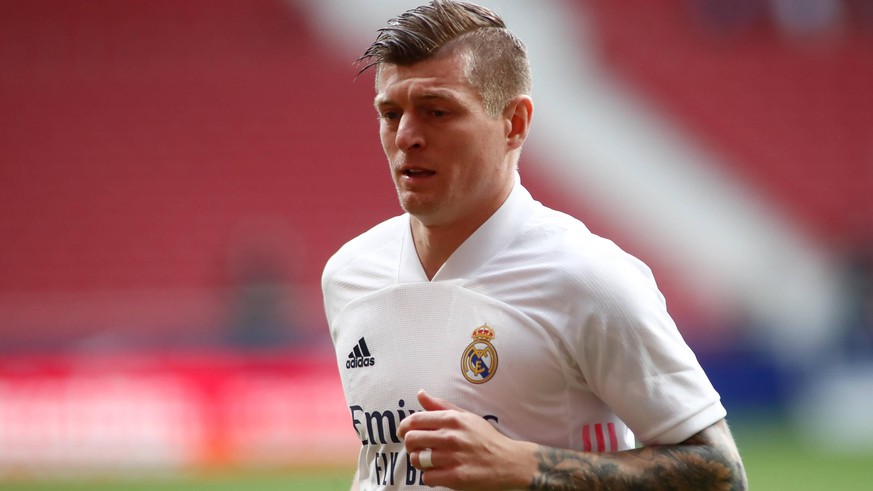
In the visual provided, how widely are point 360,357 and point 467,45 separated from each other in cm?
77

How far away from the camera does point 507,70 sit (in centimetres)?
271

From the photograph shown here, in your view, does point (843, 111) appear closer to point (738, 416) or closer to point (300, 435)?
point (738, 416)

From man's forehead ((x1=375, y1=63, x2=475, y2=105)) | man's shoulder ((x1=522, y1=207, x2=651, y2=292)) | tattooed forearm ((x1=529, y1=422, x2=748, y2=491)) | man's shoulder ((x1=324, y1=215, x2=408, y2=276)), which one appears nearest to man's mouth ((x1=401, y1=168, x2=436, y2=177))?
man's forehead ((x1=375, y1=63, x2=475, y2=105))

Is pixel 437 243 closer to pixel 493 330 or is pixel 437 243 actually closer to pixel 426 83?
pixel 493 330

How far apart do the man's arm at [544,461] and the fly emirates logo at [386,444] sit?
235mm

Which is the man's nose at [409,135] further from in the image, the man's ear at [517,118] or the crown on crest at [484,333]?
the crown on crest at [484,333]

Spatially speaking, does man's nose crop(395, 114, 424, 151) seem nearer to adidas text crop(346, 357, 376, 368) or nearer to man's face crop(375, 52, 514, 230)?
man's face crop(375, 52, 514, 230)

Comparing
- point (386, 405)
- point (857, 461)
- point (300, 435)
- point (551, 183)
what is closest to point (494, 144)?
point (386, 405)

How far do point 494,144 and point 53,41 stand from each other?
558 inches

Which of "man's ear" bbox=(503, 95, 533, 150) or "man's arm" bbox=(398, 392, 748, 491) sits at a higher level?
"man's ear" bbox=(503, 95, 533, 150)

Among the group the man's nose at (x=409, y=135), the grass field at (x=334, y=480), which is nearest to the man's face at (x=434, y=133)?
the man's nose at (x=409, y=135)

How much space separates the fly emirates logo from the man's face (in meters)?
0.46

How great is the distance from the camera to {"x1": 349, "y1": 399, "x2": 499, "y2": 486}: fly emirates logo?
8.75 feet

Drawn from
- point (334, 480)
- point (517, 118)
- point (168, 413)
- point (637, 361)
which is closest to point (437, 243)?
point (517, 118)
